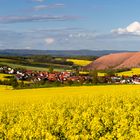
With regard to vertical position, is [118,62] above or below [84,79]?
above

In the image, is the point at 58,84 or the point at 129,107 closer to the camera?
the point at 129,107

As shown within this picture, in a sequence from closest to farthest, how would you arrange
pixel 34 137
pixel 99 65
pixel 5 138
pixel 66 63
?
pixel 34 137 → pixel 5 138 → pixel 99 65 → pixel 66 63

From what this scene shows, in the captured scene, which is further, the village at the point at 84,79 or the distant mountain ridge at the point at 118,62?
the distant mountain ridge at the point at 118,62

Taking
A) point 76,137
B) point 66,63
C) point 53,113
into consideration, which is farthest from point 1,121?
point 66,63

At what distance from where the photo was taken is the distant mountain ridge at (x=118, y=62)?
13250cm

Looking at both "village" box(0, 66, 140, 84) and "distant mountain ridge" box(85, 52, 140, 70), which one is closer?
"village" box(0, 66, 140, 84)

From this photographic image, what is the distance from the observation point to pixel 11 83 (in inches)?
3002

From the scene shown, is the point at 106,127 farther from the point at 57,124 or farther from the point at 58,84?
the point at 58,84

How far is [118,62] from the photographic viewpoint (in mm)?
141875

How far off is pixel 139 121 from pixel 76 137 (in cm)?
513

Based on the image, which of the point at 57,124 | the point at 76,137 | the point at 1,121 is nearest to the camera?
the point at 76,137

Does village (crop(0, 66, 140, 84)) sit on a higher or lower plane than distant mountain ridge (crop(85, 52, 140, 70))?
lower

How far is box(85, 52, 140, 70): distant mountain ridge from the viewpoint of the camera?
435ft

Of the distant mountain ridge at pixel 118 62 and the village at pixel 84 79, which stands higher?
the distant mountain ridge at pixel 118 62
